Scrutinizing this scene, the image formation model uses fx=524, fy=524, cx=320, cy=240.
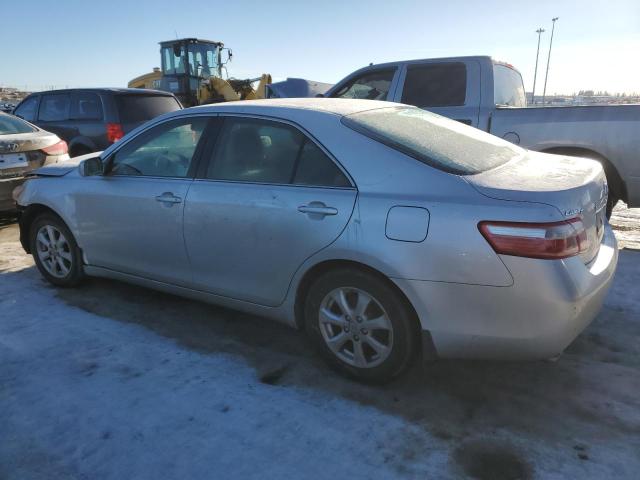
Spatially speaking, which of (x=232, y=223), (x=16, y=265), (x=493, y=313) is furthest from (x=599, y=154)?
(x=16, y=265)

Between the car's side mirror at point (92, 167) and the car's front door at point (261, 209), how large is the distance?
0.98 meters

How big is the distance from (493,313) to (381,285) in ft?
1.88

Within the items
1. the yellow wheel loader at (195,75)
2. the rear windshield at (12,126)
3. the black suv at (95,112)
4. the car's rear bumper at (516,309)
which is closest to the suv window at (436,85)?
the car's rear bumper at (516,309)

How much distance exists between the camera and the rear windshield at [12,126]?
685 cm

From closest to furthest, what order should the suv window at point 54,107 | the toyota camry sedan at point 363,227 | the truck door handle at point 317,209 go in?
the toyota camry sedan at point 363,227 → the truck door handle at point 317,209 → the suv window at point 54,107

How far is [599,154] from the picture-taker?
208 inches

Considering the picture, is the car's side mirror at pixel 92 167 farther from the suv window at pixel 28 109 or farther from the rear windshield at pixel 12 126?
the suv window at pixel 28 109

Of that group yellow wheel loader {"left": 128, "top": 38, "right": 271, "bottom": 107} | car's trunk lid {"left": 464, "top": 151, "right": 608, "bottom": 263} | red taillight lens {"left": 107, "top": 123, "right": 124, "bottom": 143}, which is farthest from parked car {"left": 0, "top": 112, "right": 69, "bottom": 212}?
yellow wheel loader {"left": 128, "top": 38, "right": 271, "bottom": 107}

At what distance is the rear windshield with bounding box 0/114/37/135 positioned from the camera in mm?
6848

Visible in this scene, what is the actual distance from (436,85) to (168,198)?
13.3ft

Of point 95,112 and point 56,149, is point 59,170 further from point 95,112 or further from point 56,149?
point 95,112

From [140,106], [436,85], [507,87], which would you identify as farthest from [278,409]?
[140,106]

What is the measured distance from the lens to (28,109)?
9.07m

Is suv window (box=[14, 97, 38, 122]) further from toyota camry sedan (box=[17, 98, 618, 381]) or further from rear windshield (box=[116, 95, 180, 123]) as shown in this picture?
toyota camry sedan (box=[17, 98, 618, 381])
